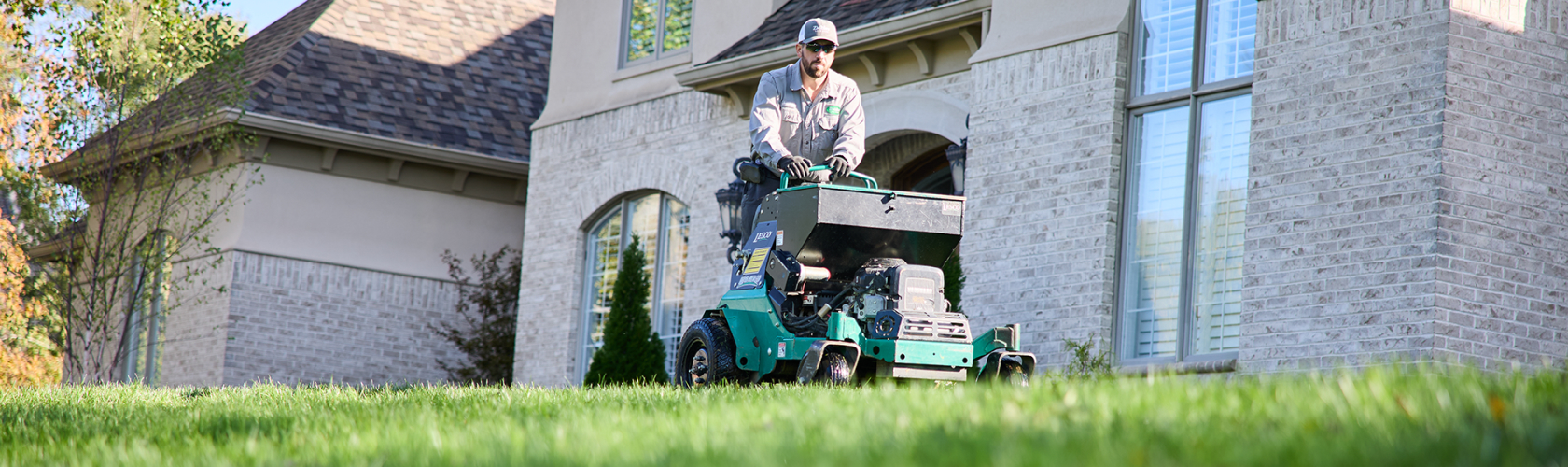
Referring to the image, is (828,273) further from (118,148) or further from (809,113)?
(118,148)

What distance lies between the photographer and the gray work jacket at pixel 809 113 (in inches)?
327

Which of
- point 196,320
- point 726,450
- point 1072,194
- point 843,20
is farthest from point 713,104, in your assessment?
point 726,450

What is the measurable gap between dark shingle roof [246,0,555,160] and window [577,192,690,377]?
3.21m

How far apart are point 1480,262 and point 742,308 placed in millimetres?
4375

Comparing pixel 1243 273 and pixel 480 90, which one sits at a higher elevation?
pixel 480 90

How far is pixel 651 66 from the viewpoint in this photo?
55.3 feet

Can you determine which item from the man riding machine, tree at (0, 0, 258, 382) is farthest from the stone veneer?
tree at (0, 0, 258, 382)

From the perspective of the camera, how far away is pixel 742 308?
8.14 meters

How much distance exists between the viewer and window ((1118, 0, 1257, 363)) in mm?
10234

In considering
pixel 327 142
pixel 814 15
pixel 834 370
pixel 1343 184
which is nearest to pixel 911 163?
pixel 814 15

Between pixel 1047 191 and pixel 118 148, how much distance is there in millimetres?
11274

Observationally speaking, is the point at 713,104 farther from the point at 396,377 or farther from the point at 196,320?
the point at 196,320

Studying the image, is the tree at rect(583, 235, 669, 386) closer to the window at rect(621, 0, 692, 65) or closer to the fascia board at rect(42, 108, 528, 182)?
the window at rect(621, 0, 692, 65)

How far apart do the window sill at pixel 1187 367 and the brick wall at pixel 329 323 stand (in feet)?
37.6
